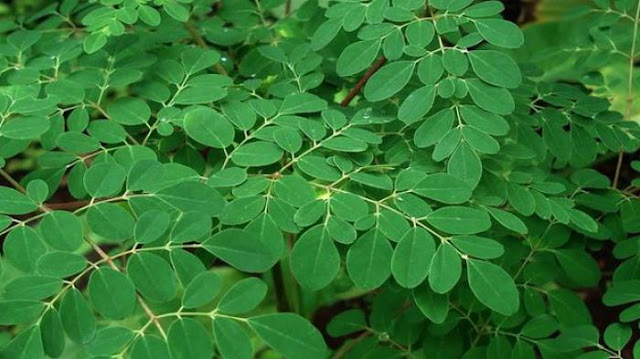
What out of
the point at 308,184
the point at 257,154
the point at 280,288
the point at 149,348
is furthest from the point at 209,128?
the point at 280,288

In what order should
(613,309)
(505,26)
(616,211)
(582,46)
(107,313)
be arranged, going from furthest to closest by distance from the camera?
(613,309) < (582,46) < (616,211) < (505,26) < (107,313)

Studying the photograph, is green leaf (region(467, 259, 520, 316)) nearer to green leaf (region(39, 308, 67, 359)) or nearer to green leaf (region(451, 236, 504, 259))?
green leaf (region(451, 236, 504, 259))

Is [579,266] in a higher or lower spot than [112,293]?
lower

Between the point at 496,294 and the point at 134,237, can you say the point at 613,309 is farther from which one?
the point at 134,237

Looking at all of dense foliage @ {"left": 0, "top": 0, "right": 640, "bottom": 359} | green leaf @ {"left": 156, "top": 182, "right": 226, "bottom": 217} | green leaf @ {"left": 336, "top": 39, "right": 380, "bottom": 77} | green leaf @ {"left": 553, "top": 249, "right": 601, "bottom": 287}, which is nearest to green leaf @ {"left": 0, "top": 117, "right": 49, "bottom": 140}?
dense foliage @ {"left": 0, "top": 0, "right": 640, "bottom": 359}

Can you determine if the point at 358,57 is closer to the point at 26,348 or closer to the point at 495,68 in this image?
the point at 495,68

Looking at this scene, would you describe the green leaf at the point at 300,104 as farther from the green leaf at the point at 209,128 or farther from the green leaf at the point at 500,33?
the green leaf at the point at 500,33

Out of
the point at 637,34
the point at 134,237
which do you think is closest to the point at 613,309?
the point at 637,34
